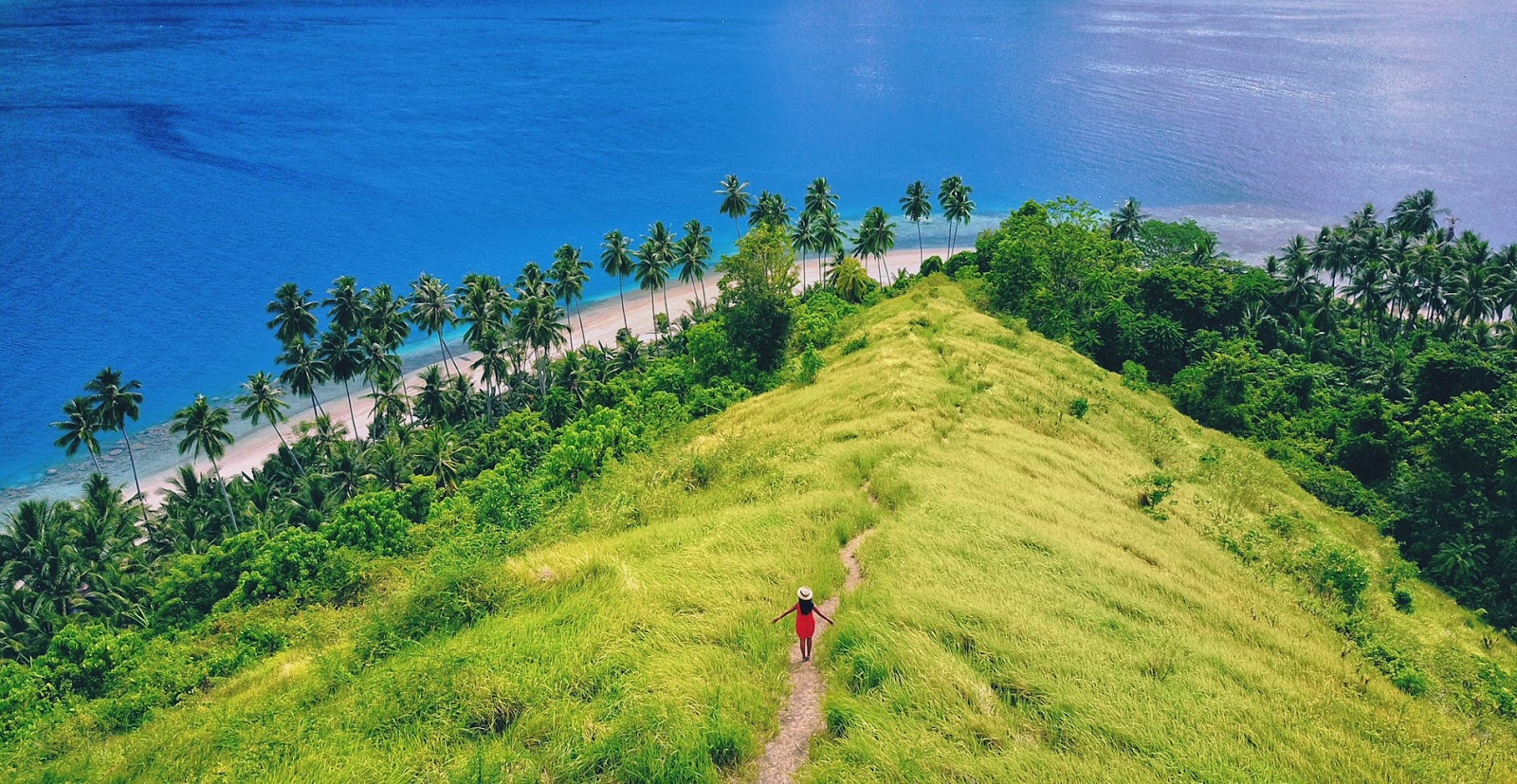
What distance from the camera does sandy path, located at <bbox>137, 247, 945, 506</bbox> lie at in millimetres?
77688

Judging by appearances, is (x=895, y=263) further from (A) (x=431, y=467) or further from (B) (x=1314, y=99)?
(B) (x=1314, y=99)

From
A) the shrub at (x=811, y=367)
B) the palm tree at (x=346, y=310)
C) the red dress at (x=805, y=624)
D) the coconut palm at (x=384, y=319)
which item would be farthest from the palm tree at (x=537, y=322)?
the red dress at (x=805, y=624)

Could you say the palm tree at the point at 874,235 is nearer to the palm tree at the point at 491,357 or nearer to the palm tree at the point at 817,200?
the palm tree at the point at 817,200

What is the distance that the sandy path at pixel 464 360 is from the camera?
77688 millimetres

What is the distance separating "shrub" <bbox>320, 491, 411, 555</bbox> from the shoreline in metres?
37.0

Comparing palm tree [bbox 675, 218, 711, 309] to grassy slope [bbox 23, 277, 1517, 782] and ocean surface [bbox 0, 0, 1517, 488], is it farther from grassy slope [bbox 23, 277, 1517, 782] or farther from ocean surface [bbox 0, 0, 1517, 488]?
grassy slope [bbox 23, 277, 1517, 782]

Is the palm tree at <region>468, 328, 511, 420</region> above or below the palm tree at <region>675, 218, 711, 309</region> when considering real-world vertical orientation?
below

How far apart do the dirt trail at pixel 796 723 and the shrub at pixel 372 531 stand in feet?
91.9

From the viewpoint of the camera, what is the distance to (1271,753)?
18688 mm

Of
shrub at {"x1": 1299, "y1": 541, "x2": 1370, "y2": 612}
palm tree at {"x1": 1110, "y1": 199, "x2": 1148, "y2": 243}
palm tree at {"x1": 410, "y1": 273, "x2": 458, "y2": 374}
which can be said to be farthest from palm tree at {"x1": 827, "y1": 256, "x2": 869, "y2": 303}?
shrub at {"x1": 1299, "y1": 541, "x2": 1370, "y2": 612}

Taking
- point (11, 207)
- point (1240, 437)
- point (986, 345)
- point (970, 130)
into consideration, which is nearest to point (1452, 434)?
point (1240, 437)

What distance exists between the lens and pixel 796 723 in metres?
19.2

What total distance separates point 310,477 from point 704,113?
13972 centimetres

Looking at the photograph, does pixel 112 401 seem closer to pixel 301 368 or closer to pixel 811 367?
pixel 301 368
